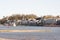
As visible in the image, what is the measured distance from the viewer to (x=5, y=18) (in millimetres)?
148500

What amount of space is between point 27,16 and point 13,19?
8.39m

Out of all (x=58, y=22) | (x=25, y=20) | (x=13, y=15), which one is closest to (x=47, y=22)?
(x=58, y=22)

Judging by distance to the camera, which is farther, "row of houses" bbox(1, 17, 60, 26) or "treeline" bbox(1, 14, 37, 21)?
"treeline" bbox(1, 14, 37, 21)

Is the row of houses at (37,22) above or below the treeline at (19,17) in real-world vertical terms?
below

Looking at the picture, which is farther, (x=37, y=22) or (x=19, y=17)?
(x=19, y=17)

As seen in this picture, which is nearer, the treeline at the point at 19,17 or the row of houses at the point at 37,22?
the row of houses at the point at 37,22

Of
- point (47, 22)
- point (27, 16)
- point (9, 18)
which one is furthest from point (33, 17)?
point (47, 22)

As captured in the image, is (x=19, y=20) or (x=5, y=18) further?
(x=5, y=18)

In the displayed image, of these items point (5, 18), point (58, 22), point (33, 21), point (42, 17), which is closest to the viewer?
point (58, 22)

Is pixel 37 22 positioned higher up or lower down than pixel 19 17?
lower down

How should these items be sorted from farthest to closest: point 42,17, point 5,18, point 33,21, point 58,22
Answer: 1. point 5,18
2. point 42,17
3. point 33,21
4. point 58,22

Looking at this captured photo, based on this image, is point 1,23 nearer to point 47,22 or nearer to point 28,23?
point 28,23

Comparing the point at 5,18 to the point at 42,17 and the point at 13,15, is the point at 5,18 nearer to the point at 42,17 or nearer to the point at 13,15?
the point at 13,15

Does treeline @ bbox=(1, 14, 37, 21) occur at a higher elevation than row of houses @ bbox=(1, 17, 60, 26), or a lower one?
higher
